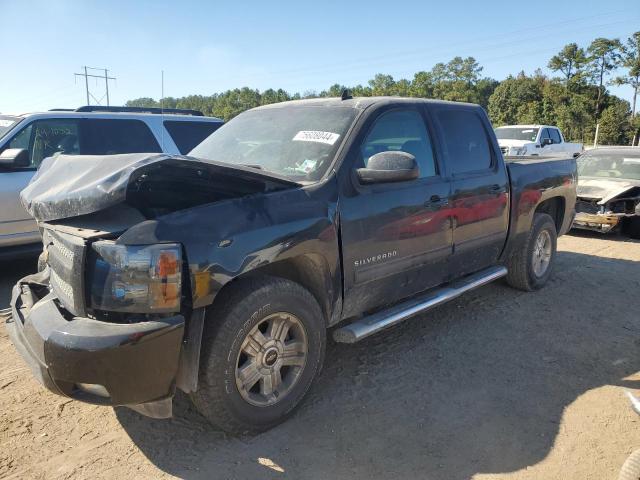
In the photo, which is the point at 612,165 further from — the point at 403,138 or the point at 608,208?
the point at 403,138

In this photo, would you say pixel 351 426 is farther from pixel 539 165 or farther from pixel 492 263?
pixel 539 165

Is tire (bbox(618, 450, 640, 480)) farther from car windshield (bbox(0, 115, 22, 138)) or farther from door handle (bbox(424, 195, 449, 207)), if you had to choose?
car windshield (bbox(0, 115, 22, 138))

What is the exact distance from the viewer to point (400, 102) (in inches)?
153

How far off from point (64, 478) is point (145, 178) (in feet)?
5.19

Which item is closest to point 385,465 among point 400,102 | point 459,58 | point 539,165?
point 400,102

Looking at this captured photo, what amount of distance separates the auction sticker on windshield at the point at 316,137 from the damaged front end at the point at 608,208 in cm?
694

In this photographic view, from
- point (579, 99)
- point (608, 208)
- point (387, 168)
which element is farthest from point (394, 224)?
point (579, 99)

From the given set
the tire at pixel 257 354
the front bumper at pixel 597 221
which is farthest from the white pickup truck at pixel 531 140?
the tire at pixel 257 354

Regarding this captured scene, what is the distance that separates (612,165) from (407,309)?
7929 millimetres

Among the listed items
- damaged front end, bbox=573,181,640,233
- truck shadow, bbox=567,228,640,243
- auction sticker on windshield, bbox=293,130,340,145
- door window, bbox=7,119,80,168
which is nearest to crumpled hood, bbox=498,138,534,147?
Result: truck shadow, bbox=567,228,640,243

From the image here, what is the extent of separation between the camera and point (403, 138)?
3910 millimetres

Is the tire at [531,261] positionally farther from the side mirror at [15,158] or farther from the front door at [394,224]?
the side mirror at [15,158]

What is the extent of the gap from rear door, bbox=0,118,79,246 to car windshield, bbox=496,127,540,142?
15.8 m

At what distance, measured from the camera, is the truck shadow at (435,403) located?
267cm
